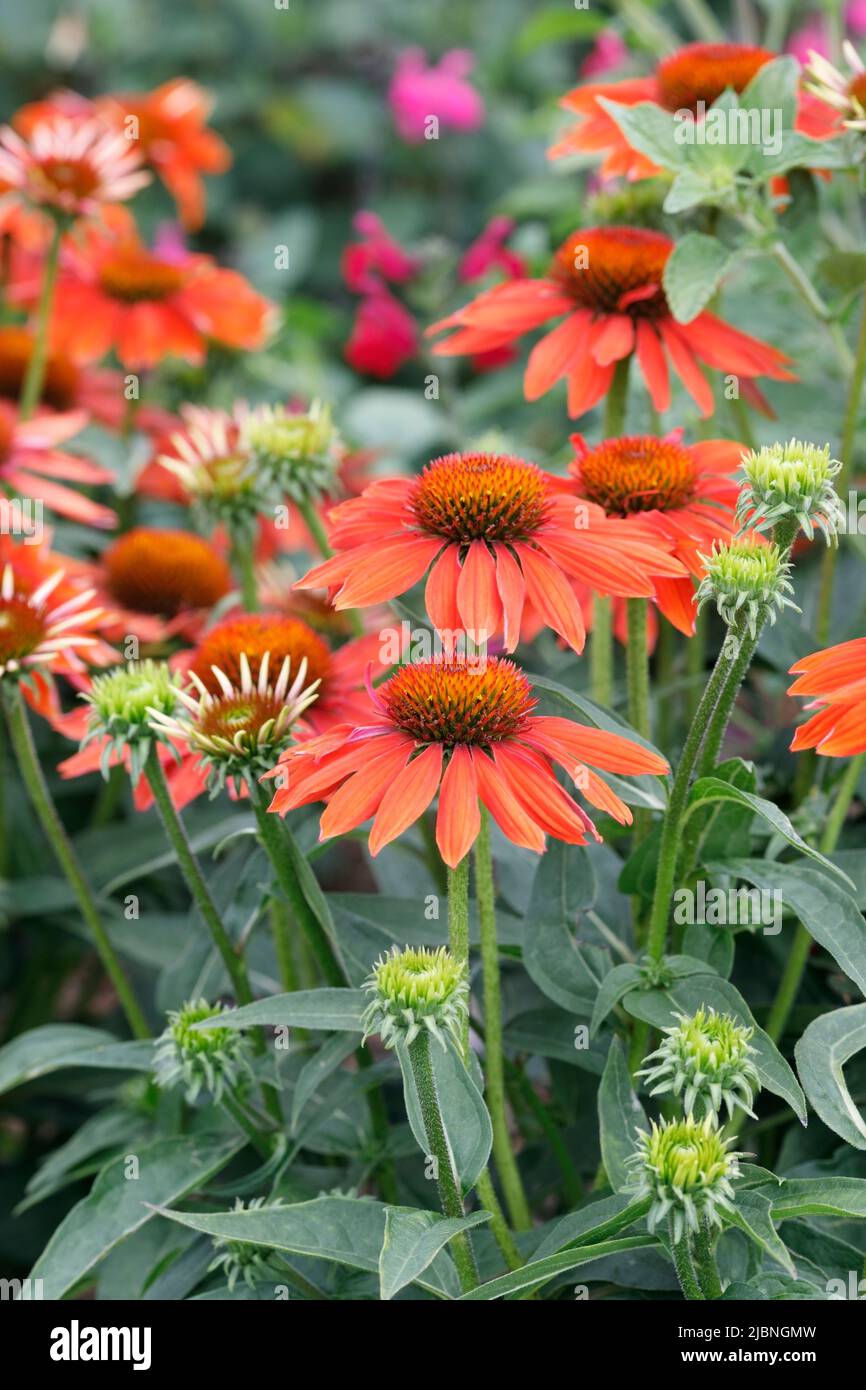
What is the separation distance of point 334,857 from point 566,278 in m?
0.81

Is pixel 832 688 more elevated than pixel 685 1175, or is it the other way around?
pixel 832 688

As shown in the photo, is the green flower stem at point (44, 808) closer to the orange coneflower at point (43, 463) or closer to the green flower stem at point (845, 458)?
the orange coneflower at point (43, 463)

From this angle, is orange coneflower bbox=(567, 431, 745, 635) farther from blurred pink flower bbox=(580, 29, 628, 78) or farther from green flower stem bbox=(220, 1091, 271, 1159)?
blurred pink flower bbox=(580, 29, 628, 78)

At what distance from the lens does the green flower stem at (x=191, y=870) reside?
0.78 metres

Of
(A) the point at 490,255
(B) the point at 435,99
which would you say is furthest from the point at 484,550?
(B) the point at 435,99

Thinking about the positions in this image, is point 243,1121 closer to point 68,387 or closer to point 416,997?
point 416,997

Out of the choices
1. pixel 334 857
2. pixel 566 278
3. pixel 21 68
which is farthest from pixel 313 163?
pixel 566 278

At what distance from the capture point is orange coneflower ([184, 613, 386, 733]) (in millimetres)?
829

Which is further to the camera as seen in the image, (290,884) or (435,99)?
(435,99)

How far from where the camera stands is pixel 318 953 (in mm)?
785

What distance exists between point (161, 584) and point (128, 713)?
43cm

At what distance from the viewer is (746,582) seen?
24.4 inches

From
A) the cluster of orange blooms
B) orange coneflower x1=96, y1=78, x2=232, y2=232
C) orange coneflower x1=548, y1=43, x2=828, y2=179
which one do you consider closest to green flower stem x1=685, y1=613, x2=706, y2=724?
the cluster of orange blooms

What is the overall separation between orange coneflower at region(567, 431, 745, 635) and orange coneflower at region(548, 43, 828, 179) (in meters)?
0.23
